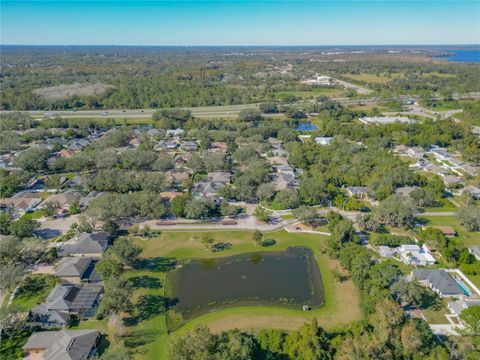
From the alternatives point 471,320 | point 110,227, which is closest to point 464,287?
point 471,320

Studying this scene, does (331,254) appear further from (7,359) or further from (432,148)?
(432,148)

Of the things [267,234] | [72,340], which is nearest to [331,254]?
[267,234]

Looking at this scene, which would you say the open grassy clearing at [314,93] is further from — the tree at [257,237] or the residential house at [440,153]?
the tree at [257,237]

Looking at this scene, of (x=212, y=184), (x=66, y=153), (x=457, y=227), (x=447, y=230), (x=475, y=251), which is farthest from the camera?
(x=66, y=153)

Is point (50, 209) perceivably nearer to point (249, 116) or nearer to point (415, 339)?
point (415, 339)

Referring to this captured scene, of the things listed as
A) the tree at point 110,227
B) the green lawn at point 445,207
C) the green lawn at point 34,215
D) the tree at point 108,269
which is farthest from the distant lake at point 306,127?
the tree at point 108,269

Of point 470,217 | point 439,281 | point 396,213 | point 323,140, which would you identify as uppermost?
point 396,213
